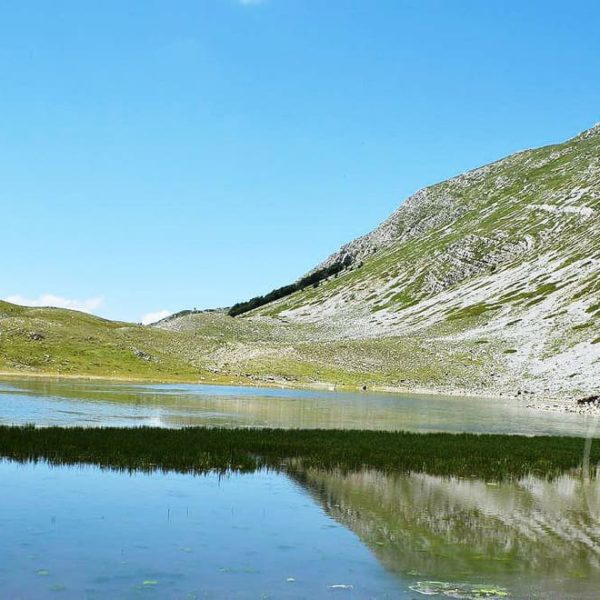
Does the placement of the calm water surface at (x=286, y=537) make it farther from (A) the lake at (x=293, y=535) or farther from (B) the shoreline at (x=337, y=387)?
(B) the shoreline at (x=337, y=387)

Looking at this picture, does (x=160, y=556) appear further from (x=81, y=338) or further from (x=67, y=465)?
(x=81, y=338)

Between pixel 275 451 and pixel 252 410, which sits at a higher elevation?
pixel 252 410

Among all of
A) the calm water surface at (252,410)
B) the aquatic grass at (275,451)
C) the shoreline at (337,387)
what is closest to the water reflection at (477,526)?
the aquatic grass at (275,451)

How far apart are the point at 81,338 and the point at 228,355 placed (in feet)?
93.0

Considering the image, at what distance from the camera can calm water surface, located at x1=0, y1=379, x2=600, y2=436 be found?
2234 inches

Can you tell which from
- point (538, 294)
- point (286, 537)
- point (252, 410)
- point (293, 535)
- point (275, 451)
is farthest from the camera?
point (538, 294)

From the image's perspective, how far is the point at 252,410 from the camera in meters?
70.3

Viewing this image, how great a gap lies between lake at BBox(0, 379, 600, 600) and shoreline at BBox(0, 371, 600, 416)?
6671cm

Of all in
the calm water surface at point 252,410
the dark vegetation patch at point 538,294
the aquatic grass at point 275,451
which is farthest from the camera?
the dark vegetation patch at point 538,294

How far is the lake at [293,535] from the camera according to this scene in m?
18.1

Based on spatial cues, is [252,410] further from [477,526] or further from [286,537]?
[286,537]

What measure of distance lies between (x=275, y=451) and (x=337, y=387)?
8106 centimetres

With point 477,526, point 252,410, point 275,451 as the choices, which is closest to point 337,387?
point 252,410

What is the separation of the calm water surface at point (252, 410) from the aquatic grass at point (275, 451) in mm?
8692
